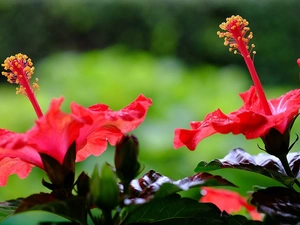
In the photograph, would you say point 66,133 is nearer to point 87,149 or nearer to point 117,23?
point 87,149

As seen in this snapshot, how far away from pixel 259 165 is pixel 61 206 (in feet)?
0.87

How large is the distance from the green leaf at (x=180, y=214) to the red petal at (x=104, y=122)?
9 cm

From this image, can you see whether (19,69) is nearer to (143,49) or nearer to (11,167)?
(11,167)

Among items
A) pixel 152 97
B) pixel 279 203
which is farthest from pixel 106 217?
pixel 152 97

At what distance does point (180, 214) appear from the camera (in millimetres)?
638

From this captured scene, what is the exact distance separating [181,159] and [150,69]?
1180 mm

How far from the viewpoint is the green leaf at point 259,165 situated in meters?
0.67

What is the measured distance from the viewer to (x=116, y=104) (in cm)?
300

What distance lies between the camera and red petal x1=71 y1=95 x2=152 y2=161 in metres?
0.60

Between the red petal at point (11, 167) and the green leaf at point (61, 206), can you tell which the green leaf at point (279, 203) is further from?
the red petal at point (11, 167)

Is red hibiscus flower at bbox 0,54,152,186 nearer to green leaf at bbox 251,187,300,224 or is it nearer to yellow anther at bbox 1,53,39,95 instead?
yellow anther at bbox 1,53,39,95

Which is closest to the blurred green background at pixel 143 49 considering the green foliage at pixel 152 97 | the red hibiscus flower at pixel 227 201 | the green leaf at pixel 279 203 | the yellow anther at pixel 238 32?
the green foliage at pixel 152 97

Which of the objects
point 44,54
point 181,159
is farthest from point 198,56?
point 181,159

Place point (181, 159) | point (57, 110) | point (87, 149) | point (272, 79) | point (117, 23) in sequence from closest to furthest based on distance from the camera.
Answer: point (57, 110), point (87, 149), point (181, 159), point (272, 79), point (117, 23)
